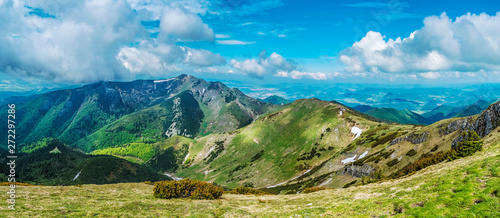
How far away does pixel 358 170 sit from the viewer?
110 meters

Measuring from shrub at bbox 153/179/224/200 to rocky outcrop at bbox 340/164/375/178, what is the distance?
78.7 m

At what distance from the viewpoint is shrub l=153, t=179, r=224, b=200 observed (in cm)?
5005

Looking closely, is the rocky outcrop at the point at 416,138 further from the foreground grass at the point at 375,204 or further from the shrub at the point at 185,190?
the shrub at the point at 185,190

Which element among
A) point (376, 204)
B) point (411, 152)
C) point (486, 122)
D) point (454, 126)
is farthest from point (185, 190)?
point (454, 126)

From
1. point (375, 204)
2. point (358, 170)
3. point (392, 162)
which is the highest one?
point (375, 204)

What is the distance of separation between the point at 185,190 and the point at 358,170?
91825mm

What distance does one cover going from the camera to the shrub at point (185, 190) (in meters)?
50.1

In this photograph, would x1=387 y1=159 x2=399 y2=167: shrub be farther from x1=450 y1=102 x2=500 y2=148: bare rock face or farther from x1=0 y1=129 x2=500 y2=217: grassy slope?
x1=0 y1=129 x2=500 y2=217: grassy slope

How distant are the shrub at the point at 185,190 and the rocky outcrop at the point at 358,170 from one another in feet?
258

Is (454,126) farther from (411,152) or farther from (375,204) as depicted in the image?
(375,204)

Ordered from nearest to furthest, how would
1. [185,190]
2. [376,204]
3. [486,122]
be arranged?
[376,204] → [185,190] → [486,122]

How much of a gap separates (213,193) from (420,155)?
8459 centimetres

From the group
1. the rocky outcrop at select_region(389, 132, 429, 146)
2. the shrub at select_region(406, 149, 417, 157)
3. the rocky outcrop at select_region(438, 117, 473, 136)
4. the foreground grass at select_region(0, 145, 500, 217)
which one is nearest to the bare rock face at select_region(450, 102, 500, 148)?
the rocky outcrop at select_region(438, 117, 473, 136)

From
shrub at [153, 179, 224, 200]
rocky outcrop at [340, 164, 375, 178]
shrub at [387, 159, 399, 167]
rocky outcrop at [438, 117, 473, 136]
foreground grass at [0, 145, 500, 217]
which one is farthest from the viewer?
rocky outcrop at [340, 164, 375, 178]
